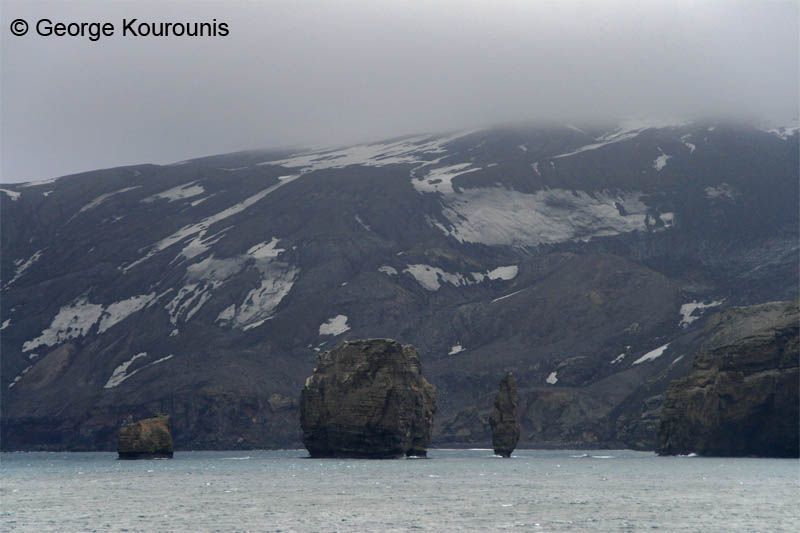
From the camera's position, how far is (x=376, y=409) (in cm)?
16938

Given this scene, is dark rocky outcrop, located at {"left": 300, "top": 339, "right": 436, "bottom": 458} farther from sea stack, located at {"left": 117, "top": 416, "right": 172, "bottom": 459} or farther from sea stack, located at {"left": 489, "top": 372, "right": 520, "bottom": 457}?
sea stack, located at {"left": 117, "top": 416, "right": 172, "bottom": 459}

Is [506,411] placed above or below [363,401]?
above

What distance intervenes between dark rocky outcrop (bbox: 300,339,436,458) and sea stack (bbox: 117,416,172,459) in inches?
875

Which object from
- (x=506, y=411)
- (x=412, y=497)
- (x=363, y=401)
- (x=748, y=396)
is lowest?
(x=412, y=497)

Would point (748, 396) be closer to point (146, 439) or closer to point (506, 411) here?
point (506, 411)

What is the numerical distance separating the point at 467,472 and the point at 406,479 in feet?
61.8

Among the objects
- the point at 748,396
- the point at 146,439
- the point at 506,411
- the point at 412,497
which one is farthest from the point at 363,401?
the point at 412,497

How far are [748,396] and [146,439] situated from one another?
78185mm

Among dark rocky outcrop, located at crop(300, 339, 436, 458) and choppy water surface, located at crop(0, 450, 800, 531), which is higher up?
dark rocky outcrop, located at crop(300, 339, 436, 458)

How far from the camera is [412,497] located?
371 feet

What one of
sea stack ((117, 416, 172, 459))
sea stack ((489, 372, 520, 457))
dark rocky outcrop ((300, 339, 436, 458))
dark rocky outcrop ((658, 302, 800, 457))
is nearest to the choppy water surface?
dark rocky outcrop ((300, 339, 436, 458))

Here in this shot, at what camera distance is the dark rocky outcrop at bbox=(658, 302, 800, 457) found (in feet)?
561

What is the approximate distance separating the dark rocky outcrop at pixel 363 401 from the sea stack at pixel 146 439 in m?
22.2

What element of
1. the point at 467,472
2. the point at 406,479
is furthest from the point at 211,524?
the point at 467,472
